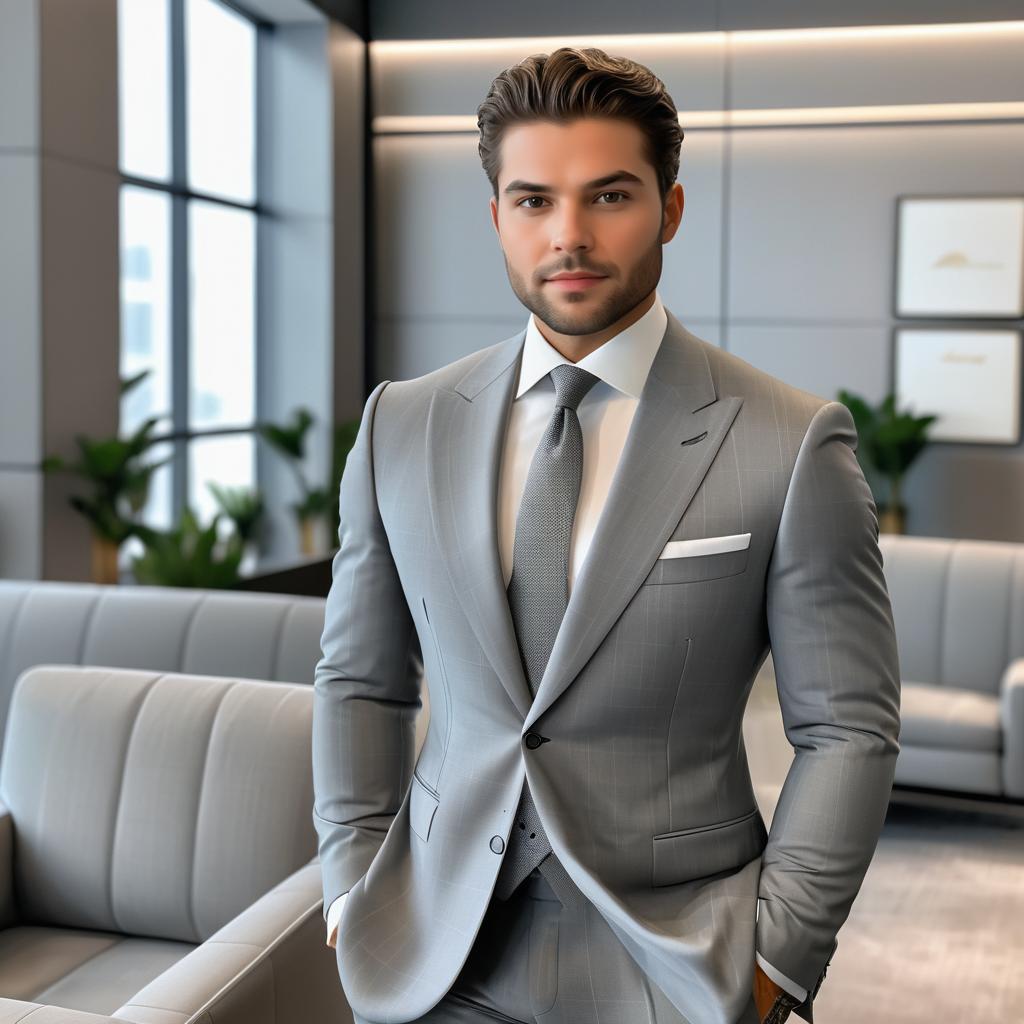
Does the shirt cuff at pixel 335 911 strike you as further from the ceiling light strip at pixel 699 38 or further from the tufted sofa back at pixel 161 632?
the ceiling light strip at pixel 699 38

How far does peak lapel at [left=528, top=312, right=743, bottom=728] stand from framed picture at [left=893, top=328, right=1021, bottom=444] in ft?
19.4

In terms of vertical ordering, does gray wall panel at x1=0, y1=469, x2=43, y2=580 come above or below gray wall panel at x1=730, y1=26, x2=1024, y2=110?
below

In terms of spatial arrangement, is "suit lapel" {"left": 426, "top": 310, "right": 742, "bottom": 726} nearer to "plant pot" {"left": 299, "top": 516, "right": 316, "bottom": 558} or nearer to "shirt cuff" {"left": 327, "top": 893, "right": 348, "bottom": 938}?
"shirt cuff" {"left": 327, "top": 893, "right": 348, "bottom": 938}

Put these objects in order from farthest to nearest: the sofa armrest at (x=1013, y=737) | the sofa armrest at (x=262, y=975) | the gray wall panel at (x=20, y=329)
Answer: the gray wall panel at (x=20, y=329), the sofa armrest at (x=1013, y=737), the sofa armrest at (x=262, y=975)

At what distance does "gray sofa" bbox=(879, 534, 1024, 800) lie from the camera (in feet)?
14.1

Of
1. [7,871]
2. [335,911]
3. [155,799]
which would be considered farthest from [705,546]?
[7,871]

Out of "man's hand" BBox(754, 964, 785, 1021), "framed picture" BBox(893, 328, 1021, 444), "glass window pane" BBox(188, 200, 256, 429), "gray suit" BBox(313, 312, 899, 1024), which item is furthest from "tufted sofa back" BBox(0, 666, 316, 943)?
"framed picture" BBox(893, 328, 1021, 444)

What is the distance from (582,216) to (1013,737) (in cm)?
360

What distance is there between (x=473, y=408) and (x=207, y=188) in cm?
566

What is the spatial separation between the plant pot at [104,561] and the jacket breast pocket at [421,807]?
3807 millimetres

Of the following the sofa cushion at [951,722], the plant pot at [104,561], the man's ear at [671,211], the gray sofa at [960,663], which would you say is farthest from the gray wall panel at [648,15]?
the man's ear at [671,211]

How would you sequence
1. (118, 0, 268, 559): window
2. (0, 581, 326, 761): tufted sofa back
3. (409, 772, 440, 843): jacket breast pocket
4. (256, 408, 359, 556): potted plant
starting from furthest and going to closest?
(256, 408, 359, 556): potted plant → (118, 0, 268, 559): window → (0, 581, 326, 761): tufted sofa back → (409, 772, 440, 843): jacket breast pocket

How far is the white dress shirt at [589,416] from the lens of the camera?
126 centimetres

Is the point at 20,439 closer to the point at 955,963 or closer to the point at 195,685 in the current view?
the point at 195,685
